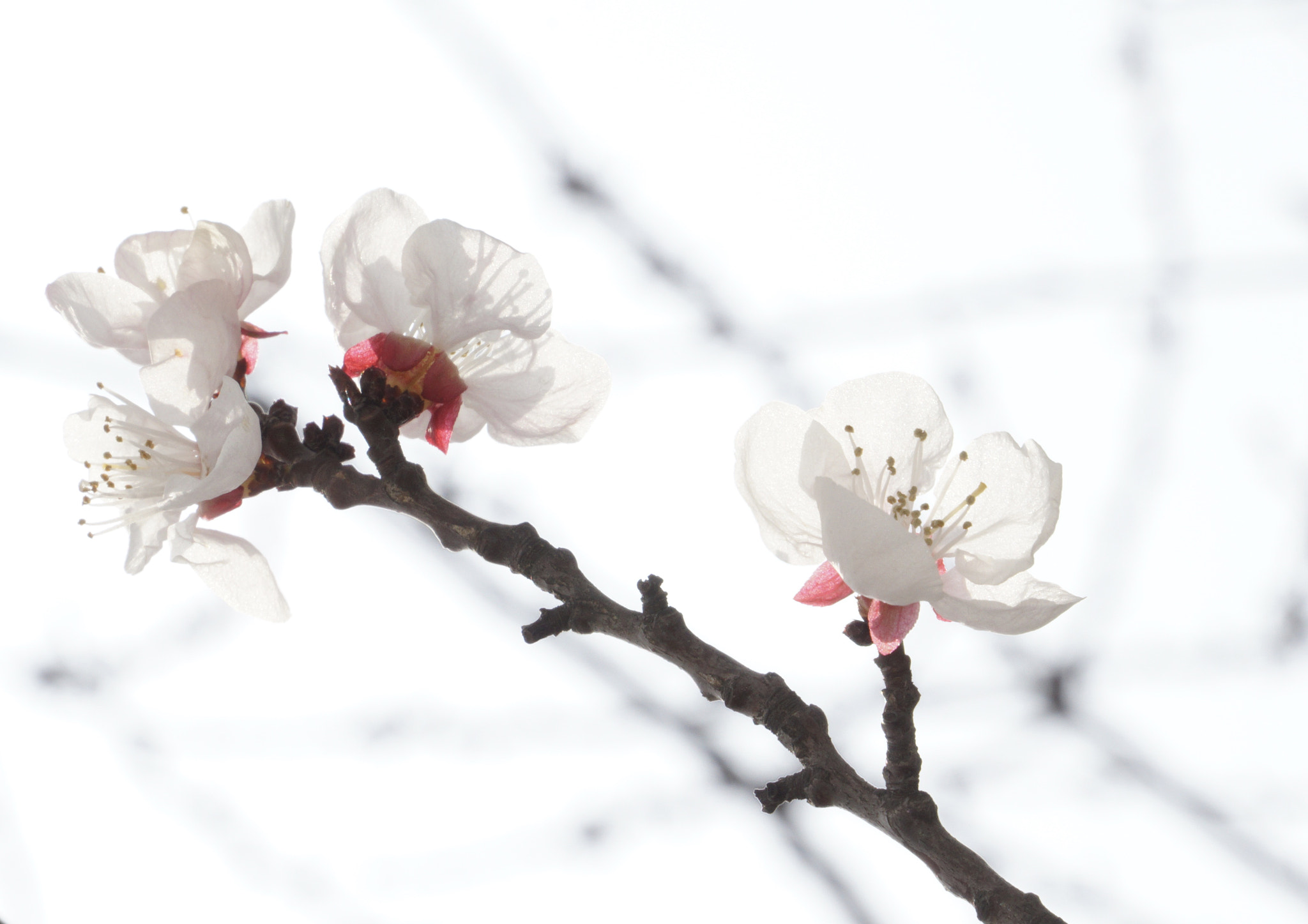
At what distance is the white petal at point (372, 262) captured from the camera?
136cm

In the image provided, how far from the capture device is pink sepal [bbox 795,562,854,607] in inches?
48.5

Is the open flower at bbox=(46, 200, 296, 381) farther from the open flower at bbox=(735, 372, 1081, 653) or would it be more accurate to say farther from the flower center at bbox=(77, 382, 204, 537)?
the open flower at bbox=(735, 372, 1081, 653)

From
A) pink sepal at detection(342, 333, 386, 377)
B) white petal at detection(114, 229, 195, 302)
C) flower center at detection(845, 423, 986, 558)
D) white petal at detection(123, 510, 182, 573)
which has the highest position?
flower center at detection(845, 423, 986, 558)

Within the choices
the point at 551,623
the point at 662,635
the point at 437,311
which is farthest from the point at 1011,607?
the point at 437,311

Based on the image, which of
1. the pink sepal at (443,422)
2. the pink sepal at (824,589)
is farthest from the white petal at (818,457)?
the pink sepal at (443,422)

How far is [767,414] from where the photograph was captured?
1.25m

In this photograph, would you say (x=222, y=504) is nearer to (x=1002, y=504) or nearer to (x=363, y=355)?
(x=363, y=355)

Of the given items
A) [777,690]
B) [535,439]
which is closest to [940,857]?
[777,690]

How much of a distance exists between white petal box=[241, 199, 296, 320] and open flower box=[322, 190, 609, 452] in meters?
0.06

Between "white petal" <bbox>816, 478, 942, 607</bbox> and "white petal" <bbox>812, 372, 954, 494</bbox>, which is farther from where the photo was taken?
"white petal" <bbox>812, 372, 954, 494</bbox>

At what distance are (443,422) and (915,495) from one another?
2.30 ft

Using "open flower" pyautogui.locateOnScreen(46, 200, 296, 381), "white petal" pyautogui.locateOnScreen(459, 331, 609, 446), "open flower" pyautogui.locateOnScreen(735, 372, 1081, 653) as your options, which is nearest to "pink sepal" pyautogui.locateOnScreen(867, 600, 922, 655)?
"open flower" pyautogui.locateOnScreen(735, 372, 1081, 653)

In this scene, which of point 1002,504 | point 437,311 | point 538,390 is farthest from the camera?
point 538,390

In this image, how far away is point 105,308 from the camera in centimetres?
133
